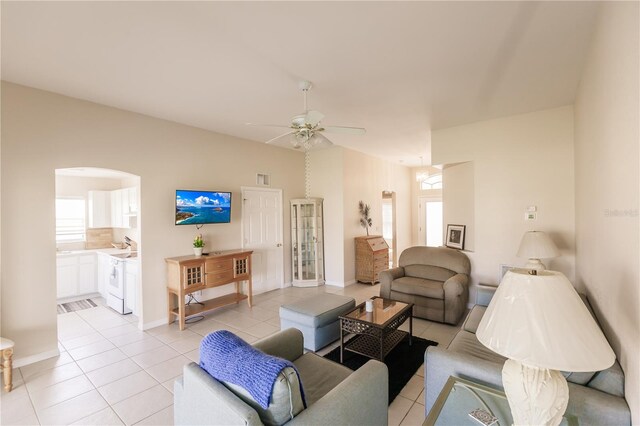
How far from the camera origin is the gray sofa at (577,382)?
1369mm

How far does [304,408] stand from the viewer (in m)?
1.41

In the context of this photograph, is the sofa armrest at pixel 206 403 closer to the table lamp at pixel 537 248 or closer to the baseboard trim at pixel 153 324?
the baseboard trim at pixel 153 324

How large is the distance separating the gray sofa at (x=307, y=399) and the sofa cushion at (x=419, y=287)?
2.26 metres

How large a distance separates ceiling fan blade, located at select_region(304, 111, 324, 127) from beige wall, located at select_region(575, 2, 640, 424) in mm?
1977

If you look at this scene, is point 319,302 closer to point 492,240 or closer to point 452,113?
point 492,240

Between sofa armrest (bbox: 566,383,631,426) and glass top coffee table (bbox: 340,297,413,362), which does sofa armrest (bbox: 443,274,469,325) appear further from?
sofa armrest (bbox: 566,383,631,426)

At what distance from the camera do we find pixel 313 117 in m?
2.70

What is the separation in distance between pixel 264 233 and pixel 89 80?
343cm

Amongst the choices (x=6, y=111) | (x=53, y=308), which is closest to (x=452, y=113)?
(x=6, y=111)

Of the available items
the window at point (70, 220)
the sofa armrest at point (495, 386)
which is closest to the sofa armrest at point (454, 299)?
the sofa armrest at point (495, 386)

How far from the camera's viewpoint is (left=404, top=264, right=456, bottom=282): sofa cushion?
14.0 feet

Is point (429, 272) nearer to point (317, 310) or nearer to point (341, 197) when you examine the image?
point (317, 310)

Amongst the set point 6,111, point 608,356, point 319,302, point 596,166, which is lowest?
point 319,302

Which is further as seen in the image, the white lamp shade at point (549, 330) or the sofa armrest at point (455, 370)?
the sofa armrest at point (455, 370)
